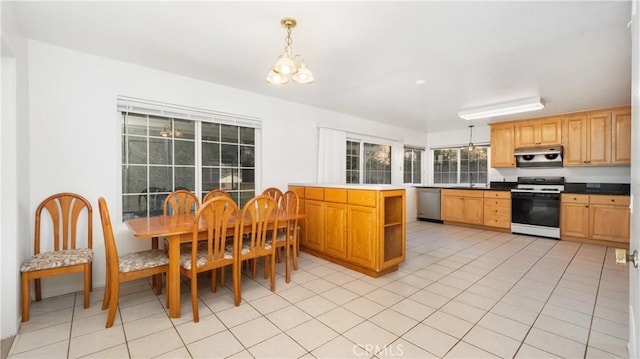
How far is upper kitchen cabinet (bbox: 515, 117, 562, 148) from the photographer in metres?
5.21

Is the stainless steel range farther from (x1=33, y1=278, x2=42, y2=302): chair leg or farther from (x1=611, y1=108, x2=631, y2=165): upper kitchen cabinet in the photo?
(x1=33, y1=278, x2=42, y2=302): chair leg

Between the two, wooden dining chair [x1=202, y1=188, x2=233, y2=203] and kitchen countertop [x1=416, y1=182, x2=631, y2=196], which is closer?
wooden dining chair [x1=202, y1=188, x2=233, y2=203]

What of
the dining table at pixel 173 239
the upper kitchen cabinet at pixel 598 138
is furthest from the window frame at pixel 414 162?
the dining table at pixel 173 239

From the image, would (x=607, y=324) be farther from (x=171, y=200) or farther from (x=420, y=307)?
(x=171, y=200)

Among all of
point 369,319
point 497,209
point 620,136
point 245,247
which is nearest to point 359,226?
point 369,319

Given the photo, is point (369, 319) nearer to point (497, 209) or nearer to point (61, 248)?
point (61, 248)

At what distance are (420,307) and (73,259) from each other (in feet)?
9.76

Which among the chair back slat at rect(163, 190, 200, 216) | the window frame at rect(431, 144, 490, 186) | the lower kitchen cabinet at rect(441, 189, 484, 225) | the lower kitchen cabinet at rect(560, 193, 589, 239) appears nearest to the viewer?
the chair back slat at rect(163, 190, 200, 216)

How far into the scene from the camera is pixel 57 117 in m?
2.64

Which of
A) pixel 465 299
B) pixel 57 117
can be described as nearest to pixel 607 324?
pixel 465 299

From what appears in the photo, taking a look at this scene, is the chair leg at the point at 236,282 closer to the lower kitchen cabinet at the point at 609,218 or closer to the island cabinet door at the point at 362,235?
the island cabinet door at the point at 362,235

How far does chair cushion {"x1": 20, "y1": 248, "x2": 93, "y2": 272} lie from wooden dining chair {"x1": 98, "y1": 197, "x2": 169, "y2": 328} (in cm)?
31

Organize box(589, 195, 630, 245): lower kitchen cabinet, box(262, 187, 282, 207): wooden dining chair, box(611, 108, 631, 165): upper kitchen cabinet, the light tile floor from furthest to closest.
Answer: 1. box(611, 108, 631, 165): upper kitchen cabinet
2. box(589, 195, 630, 245): lower kitchen cabinet
3. box(262, 187, 282, 207): wooden dining chair
4. the light tile floor

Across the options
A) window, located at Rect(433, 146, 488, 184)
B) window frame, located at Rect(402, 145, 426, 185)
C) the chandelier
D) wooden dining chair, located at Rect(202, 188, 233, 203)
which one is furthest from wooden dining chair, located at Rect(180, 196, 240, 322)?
window, located at Rect(433, 146, 488, 184)
